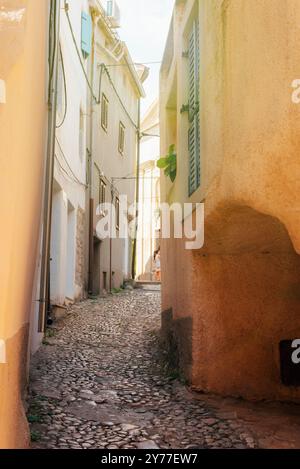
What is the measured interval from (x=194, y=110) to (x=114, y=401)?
Answer: 3.31 meters

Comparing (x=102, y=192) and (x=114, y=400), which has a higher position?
(x=102, y=192)

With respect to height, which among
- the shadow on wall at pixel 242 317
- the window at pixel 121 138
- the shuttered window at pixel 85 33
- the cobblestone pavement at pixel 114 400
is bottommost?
the cobblestone pavement at pixel 114 400

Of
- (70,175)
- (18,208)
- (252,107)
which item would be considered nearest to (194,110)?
(252,107)

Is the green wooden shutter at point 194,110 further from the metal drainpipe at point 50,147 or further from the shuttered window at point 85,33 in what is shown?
the shuttered window at point 85,33

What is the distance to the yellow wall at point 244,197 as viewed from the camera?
359 centimetres

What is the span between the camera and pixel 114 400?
562cm

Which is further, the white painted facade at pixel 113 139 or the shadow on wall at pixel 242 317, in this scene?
the white painted facade at pixel 113 139

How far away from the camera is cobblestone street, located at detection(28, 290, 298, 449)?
442 cm

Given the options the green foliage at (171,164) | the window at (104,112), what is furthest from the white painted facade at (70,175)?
the green foliage at (171,164)

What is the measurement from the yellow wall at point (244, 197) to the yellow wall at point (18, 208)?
5.16 ft

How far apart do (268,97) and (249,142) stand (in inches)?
14.8

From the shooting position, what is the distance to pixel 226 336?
18.8 feet

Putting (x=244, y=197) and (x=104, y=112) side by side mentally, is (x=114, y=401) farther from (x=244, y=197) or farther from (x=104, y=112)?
(x=104, y=112)

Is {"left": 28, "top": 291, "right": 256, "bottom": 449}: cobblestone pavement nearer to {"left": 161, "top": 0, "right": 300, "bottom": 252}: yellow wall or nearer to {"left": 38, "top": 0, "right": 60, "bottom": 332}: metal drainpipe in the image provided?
{"left": 38, "top": 0, "right": 60, "bottom": 332}: metal drainpipe
